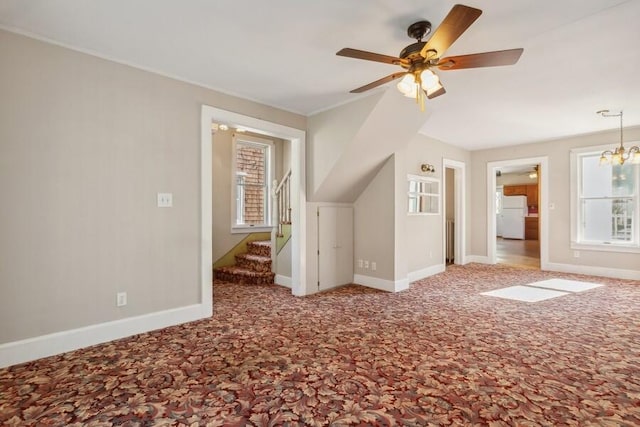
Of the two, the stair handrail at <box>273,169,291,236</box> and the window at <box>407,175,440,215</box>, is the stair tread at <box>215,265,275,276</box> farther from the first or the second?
the window at <box>407,175,440,215</box>

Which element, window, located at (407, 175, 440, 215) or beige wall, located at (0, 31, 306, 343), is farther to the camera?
window, located at (407, 175, 440, 215)

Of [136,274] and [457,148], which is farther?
[457,148]

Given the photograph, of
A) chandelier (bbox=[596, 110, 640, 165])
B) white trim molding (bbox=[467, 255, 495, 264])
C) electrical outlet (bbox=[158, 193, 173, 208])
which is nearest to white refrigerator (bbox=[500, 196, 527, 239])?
white trim molding (bbox=[467, 255, 495, 264])

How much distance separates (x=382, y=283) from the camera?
477 centimetres

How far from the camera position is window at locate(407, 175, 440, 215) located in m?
5.58

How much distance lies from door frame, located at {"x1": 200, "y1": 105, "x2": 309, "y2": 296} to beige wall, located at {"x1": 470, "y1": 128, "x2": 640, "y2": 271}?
16.0 feet

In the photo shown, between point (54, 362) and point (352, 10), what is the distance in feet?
11.5

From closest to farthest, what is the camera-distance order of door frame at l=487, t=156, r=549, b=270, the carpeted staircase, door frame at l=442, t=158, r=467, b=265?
the carpeted staircase
door frame at l=487, t=156, r=549, b=270
door frame at l=442, t=158, r=467, b=265

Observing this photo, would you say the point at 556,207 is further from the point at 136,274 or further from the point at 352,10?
the point at 136,274

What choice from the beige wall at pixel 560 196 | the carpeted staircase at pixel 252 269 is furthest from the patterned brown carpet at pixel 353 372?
the beige wall at pixel 560 196

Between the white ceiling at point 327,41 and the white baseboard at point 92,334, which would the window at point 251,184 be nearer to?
the white ceiling at point 327,41

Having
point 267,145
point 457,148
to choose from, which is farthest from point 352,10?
point 457,148

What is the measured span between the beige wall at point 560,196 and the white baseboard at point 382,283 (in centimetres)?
353

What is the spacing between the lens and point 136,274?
10.1 feet
